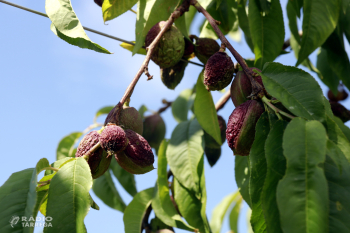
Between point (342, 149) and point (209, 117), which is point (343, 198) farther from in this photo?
point (209, 117)

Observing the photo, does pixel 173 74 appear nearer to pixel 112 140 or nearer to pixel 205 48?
pixel 205 48

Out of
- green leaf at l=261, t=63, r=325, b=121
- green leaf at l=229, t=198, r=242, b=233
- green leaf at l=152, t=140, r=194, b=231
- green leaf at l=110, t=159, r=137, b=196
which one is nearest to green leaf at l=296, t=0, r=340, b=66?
green leaf at l=261, t=63, r=325, b=121

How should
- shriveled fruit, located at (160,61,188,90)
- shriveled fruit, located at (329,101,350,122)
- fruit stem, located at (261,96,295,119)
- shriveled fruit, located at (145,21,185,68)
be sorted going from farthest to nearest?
shriveled fruit, located at (329,101,350,122) < shriveled fruit, located at (160,61,188,90) < shriveled fruit, located at (145,21,185,68) < fruit stem, located at (261,96,295,119)

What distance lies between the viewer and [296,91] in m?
1.05

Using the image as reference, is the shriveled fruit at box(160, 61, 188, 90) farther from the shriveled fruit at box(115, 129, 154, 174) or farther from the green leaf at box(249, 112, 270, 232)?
the green leaf at box(249, 112, 270, 232)

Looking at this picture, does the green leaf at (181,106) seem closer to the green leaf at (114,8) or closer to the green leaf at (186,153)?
the green leaf at (186,153)

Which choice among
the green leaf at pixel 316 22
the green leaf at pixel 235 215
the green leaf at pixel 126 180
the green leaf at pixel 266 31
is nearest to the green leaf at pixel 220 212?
the green leaf at pixel 235 215

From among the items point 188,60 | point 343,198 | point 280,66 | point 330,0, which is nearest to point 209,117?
point 188,60

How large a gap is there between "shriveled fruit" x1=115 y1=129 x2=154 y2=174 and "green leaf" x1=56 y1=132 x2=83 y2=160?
1313mm

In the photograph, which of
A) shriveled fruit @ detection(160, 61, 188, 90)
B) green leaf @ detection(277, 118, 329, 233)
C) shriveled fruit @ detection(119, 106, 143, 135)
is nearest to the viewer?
green leaf @ detection(277, 118, 329, 233)

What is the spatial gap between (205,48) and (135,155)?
0.74 meters

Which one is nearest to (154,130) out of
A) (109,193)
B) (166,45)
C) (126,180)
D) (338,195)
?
(126,180)

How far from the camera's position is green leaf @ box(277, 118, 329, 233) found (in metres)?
0.80

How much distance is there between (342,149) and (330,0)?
32.9 inches
